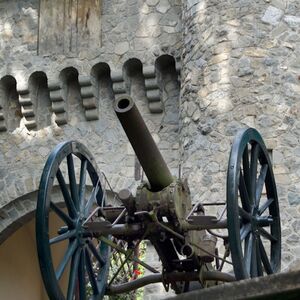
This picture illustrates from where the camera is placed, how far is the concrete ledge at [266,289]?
328cm

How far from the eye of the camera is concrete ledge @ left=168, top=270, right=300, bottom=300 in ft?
10.7

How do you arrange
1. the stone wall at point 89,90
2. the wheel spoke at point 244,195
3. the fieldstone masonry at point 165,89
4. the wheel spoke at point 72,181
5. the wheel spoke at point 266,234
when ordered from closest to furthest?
the wheel spoke at point 244,195, the wheel spoke at point 266,234, the wheel spoke at point 72,181, the fieldstone masonry at point 165,89, the stone wall at point 89,90

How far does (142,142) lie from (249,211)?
0.83 meters

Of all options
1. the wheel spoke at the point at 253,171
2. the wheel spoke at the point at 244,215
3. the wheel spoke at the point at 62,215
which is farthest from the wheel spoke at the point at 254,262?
the wheel spoke at the point at 62,215

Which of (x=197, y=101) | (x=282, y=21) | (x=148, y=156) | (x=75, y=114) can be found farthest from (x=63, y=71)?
(x=148, y=156)

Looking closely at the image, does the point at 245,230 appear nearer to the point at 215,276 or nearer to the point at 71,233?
the point at 215,276

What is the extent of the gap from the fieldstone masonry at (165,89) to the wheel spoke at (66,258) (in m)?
2.65

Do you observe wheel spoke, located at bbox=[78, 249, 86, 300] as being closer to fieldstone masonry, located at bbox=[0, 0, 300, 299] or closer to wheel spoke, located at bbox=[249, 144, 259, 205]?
wheel spoke, located at bbox=[249, 144, 259, 205]

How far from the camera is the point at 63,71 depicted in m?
10.3

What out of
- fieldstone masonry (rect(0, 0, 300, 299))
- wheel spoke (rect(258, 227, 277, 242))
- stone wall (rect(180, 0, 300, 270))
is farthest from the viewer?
fieldstone masonry (rect(0, 0, 300, 299))

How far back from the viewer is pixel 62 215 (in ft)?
19.6

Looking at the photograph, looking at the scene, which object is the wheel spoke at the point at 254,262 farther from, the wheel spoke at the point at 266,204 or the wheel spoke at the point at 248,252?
the wheel spoke at the point at 266,204

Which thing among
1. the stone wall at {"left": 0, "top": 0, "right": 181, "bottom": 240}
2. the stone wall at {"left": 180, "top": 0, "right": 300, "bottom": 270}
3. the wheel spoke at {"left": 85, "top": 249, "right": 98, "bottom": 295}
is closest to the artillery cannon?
the wheel spoke at {"left": 85, "top": 249, "right": 98, "bottom": 295}

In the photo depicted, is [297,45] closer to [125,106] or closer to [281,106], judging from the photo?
[281,106]
